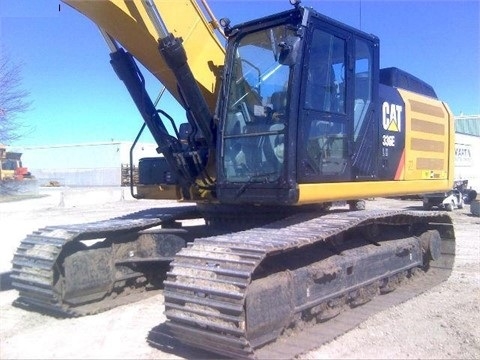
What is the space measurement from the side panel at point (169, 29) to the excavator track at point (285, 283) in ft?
6.46

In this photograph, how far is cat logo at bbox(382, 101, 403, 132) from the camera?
6277 millimetres

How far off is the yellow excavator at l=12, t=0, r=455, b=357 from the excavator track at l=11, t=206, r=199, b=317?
0.05 ft

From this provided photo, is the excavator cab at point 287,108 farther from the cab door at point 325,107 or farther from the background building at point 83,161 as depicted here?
the background building at point 83,161

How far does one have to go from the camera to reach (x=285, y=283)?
452 cm

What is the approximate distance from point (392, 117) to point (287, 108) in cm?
221

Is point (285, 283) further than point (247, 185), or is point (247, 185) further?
point (247, 185)

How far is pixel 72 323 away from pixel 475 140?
2146 centimetres

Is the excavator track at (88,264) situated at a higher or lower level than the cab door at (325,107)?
lower

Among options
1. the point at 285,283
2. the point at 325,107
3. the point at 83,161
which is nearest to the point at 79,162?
the point at 83,161

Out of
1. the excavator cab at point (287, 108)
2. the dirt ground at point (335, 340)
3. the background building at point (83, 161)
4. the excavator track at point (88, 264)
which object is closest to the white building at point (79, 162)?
the background building at point (83, 161)

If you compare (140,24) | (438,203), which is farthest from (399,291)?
(438,203)

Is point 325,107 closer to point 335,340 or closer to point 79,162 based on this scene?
point 335,340

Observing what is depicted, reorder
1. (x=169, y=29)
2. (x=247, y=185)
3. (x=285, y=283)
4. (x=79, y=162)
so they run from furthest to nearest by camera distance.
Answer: (x=79, y=162)
(x=169, y=29)
(x=247, y=185)
(x=285, y=283)

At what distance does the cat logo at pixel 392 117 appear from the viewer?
20.6ft
